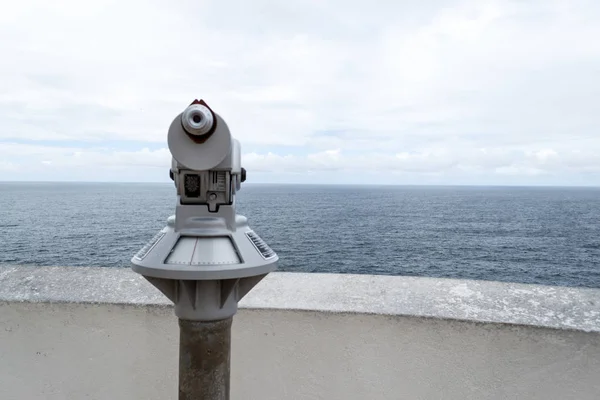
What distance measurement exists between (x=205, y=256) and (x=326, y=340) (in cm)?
105

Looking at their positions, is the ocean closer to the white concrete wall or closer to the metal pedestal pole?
the white concrete wall

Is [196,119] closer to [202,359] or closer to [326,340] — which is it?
[202,359]

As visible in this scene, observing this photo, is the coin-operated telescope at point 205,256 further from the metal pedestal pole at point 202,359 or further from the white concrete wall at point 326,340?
the white concrete wall at point 326,340

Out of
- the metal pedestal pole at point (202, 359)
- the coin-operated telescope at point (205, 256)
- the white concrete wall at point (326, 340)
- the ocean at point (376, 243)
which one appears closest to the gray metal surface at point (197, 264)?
the coin-operated telescope at point (205, 256)

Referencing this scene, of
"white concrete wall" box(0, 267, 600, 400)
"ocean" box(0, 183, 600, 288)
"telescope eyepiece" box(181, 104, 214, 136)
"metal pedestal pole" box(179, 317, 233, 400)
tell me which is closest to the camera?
"telescope eyepiece" box(181, 104, 214, 136)

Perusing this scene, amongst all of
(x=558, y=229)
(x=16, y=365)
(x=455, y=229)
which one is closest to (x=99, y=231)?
(x=455, y=229)

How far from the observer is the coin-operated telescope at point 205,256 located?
5.51 ft

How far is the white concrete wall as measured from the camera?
7.52 ft

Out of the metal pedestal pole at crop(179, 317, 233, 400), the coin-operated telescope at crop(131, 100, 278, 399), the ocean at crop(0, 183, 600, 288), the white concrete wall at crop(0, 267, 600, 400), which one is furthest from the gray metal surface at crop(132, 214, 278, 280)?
the ocean at crop(0, 183, 600, 288)

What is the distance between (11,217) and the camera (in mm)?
71500

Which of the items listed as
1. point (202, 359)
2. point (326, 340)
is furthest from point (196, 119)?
point (326, 340)

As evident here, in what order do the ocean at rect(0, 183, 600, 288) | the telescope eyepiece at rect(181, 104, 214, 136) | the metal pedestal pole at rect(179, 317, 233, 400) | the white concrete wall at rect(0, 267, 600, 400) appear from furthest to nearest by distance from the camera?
1. the ocean at rect(0, 183, 600, 288)
2. the white concrete wall at rect(0, 267, 600, 400)
3. the metal pedestal pole at rect(179, 317, 233, 400)
4. the telescope eyepiece at rect(181, 104, 214, 136)

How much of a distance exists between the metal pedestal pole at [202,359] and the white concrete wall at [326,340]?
0.67m

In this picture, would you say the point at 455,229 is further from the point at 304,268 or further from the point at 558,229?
the point at 304,268
